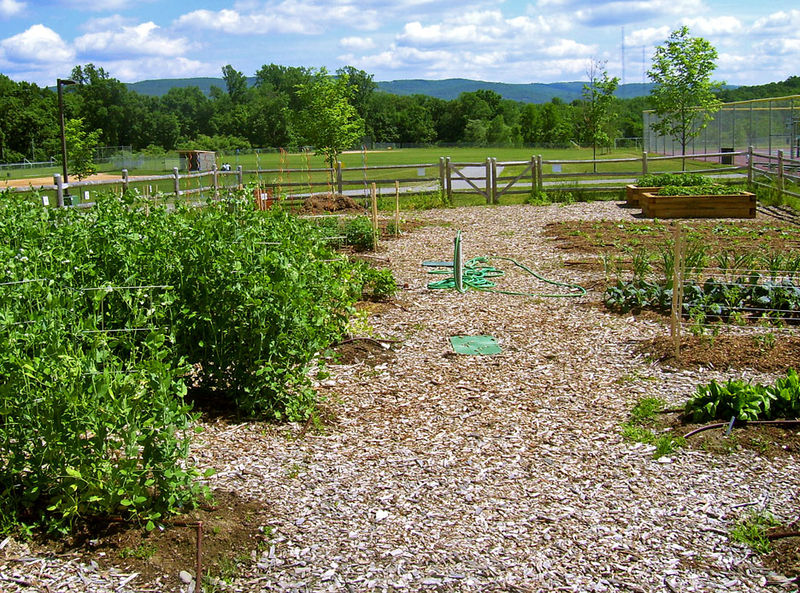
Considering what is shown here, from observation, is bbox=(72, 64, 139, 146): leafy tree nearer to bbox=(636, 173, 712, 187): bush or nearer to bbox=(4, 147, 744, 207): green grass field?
bbox=(4, 147, 744, 207): green grass field

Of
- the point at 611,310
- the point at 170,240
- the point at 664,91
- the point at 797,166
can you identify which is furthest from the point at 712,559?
the point at 664,91

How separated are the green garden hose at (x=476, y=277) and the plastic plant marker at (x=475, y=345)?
2082mm

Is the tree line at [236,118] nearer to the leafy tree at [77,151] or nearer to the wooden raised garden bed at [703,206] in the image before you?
the leafy tree at [77,151]

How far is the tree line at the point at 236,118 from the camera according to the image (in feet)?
213

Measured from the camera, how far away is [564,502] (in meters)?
4.39

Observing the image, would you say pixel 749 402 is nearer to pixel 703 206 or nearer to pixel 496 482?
pixel 496 482

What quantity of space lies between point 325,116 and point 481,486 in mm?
22360

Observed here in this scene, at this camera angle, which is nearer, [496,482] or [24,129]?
[496,482]

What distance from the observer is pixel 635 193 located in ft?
61.8

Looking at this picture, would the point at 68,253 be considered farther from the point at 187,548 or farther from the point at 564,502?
the point at 564,502

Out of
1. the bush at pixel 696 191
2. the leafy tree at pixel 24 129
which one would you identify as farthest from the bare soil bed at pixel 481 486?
the leafy tree at pixel 24 129

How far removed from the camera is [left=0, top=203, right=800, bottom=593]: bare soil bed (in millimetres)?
3629

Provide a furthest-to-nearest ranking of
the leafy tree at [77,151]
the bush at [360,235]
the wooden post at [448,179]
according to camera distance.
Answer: the leafy tree at [77,151], the wooden post at [448,179], the bush at [360,235]

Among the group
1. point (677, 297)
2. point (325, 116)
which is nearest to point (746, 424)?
point (677, 297)
